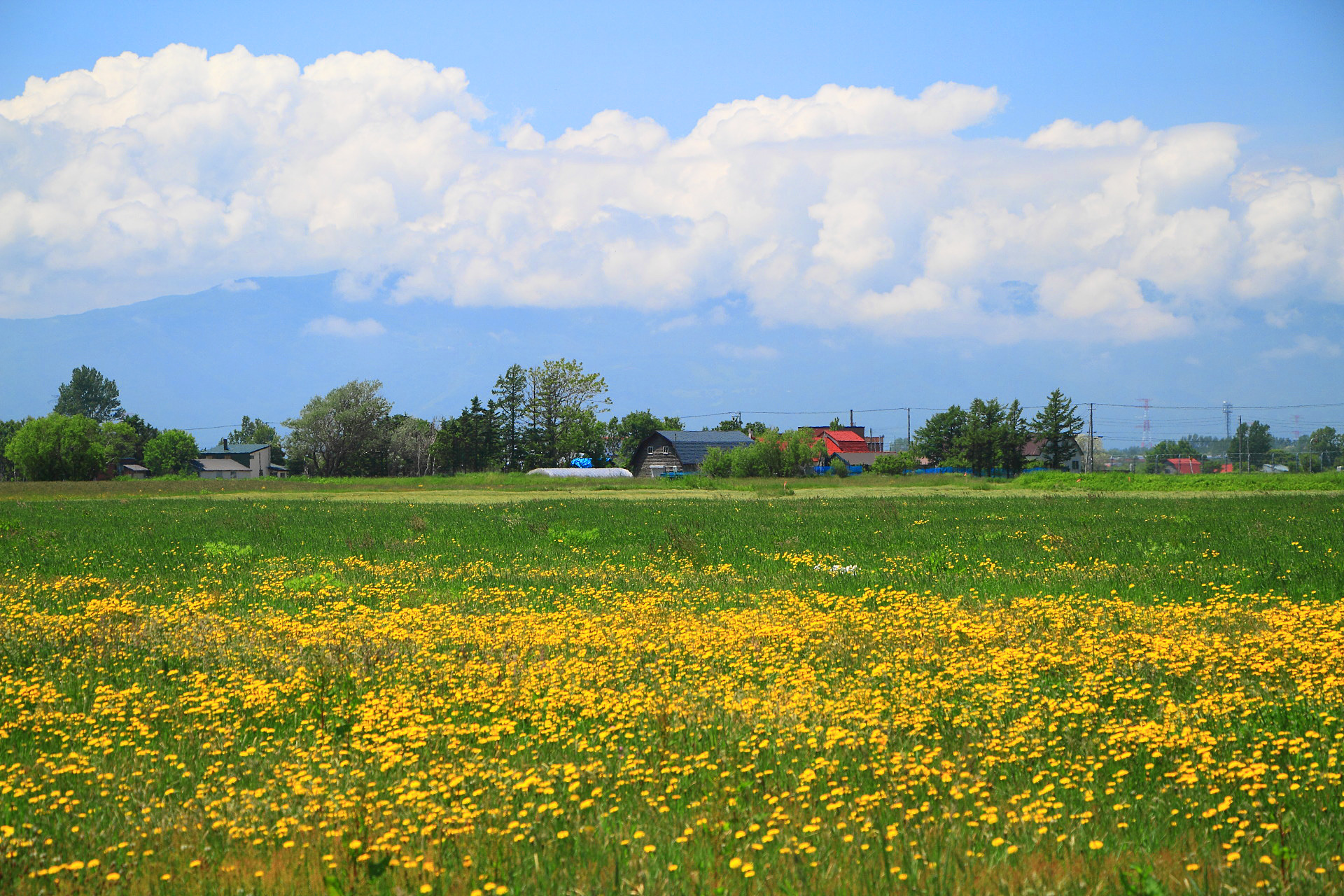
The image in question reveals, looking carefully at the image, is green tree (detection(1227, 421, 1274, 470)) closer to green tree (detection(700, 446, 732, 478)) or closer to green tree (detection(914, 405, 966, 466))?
green tree (detection(914, 405, 966, 466))

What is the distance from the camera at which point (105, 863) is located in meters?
5.38

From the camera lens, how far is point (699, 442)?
126812 mm

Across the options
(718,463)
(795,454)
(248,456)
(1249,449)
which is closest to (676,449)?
(718,463)

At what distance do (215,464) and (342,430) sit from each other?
5494 centimetres

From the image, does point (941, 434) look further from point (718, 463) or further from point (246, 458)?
point (246, 458)

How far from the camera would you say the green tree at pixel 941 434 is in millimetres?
123750

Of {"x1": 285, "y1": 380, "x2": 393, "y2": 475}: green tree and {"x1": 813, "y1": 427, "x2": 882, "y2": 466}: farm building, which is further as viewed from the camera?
{"x1": 813, "y1": 427, "x2": 882, "y2": 466}: farm building

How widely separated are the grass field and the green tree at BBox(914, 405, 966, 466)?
11047 centimetres

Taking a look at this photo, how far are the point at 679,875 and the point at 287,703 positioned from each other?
545cm

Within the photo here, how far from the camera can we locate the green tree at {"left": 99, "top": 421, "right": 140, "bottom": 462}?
463ft

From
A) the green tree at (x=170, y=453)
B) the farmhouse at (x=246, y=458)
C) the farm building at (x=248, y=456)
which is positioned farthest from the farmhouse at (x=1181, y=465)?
the farm building at (x=248, y=456)

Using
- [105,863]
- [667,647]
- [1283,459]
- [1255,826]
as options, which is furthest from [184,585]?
[1283,459]

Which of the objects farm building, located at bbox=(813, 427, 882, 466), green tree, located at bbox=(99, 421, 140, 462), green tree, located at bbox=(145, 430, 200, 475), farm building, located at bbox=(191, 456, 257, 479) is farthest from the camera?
farm building, located at bbox=(191, 456, 257, 479)

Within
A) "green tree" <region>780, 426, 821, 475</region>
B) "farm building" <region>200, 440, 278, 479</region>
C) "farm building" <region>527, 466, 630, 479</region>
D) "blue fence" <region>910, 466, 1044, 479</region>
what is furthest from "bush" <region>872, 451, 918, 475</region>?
"farm building" <region>200, 440, 278, 479</region>
